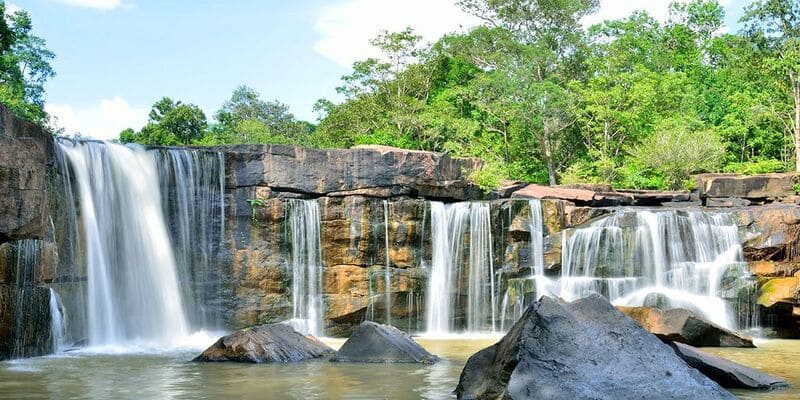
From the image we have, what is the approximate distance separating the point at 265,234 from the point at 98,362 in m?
8.23

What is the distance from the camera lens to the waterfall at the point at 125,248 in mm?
18922

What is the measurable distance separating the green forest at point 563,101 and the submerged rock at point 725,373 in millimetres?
26355

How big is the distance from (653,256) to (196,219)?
463 inches

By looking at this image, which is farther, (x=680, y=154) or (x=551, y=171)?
(x=551, y=171)

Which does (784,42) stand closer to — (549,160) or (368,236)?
(549,160)

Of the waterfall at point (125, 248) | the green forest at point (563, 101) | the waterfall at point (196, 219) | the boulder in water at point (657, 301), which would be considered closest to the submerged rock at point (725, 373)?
the boulder in water at point (657, 301)

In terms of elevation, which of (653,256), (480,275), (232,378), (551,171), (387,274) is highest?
(551,171)

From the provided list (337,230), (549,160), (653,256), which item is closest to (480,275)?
(337,230)

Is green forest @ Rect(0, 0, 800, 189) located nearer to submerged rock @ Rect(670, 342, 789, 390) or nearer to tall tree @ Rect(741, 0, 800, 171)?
tall tree @ Rect(741, 0, 800, 171)

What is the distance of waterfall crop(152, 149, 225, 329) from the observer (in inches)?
842

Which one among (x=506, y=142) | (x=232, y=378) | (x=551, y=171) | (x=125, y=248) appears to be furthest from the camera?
(x=506, y=142)

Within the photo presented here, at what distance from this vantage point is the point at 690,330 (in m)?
16.9

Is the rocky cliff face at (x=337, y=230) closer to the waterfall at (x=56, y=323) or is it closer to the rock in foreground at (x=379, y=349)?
the waterfall at (x=56, y=323)

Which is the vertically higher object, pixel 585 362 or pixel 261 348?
pixel 585 362
